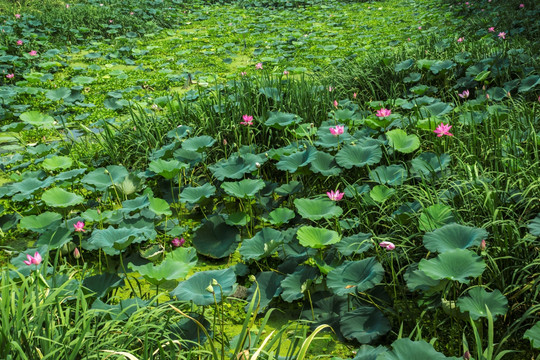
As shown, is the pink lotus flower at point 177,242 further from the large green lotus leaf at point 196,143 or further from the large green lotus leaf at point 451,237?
the large green lotus leaf at point 451,237

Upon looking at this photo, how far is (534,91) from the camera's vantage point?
3354mm

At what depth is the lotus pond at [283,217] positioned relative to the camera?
1622 mm

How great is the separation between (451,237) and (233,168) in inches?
48.1

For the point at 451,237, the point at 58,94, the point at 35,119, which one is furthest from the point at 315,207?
the point at 58,94

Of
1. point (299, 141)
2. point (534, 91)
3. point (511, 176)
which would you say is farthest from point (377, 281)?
point (534, 91)

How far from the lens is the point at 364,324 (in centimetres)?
176

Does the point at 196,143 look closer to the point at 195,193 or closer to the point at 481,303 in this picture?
the point at 195,193

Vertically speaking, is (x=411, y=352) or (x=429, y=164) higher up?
(x=429, y=164)

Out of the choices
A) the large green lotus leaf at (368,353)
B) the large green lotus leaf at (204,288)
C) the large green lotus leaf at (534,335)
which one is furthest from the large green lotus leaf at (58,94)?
the large green lotus leaf at (534,335)

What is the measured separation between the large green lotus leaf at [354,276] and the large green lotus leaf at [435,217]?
267 mm

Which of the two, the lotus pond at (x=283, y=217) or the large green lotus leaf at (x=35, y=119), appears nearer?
the lotus pond at (x=283, y=217)

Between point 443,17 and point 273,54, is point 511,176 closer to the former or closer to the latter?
point 273,54

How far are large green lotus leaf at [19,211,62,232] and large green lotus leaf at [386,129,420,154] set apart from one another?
168 cm

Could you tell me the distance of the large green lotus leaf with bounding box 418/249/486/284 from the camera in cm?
160
